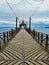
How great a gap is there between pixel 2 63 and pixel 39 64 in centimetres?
158

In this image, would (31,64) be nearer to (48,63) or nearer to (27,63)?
(27,63)

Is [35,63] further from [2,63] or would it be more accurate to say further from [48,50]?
[48,50]

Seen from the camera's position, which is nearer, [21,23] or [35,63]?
[35,63]

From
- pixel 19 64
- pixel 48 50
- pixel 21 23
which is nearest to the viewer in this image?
pixel 19 64

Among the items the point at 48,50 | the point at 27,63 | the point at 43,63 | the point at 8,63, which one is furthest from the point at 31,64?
the point at 48,50

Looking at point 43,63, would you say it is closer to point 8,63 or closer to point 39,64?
point 39,64

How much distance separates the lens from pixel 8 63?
17.5 feet

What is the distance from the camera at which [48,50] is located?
303 inches

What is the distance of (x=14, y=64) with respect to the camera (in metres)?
5.20

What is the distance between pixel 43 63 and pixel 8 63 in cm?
150

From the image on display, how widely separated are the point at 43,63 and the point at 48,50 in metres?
2.43

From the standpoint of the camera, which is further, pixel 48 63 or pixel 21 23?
pixel 21 23

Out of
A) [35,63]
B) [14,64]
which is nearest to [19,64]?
[14,64]

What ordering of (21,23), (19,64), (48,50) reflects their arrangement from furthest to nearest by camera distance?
1. (21,23)
2. (48,50)
3. (19,64)
